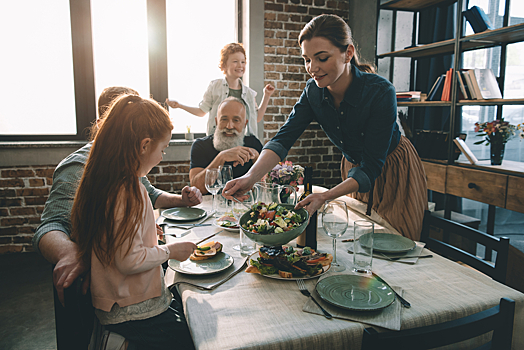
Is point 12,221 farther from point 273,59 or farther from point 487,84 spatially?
point 487,84

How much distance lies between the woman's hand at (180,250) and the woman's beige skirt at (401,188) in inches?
42.5

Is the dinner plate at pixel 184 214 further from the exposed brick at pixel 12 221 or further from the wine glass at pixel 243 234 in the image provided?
the exposed brick at pixel 12 221

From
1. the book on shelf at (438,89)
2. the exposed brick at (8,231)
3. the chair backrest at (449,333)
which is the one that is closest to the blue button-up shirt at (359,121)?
the chair backrest at (449,333)

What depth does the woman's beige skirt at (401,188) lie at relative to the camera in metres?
1.76

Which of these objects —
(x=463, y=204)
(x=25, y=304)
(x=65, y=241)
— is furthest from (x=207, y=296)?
(x=463, y=204)

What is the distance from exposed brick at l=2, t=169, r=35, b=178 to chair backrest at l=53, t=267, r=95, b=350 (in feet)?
8.94

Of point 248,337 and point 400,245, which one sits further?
point 400,245

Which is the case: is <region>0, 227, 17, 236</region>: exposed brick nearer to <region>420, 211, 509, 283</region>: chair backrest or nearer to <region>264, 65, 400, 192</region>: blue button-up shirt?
<region>264, 65, 400, 192</region>: blue button-up shirt

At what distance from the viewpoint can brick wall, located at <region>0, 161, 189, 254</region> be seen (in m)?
3.21

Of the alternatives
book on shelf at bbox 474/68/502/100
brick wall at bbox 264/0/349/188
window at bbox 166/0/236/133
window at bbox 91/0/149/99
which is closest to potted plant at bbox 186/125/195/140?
window at bbox 166/0/236/133

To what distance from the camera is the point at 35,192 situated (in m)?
A: 3.26

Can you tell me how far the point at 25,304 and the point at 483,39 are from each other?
3.70 meters

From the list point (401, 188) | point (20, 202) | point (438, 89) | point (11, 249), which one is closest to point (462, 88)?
point (438, 89)

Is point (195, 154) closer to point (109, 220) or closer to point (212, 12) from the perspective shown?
point (109, 220)
